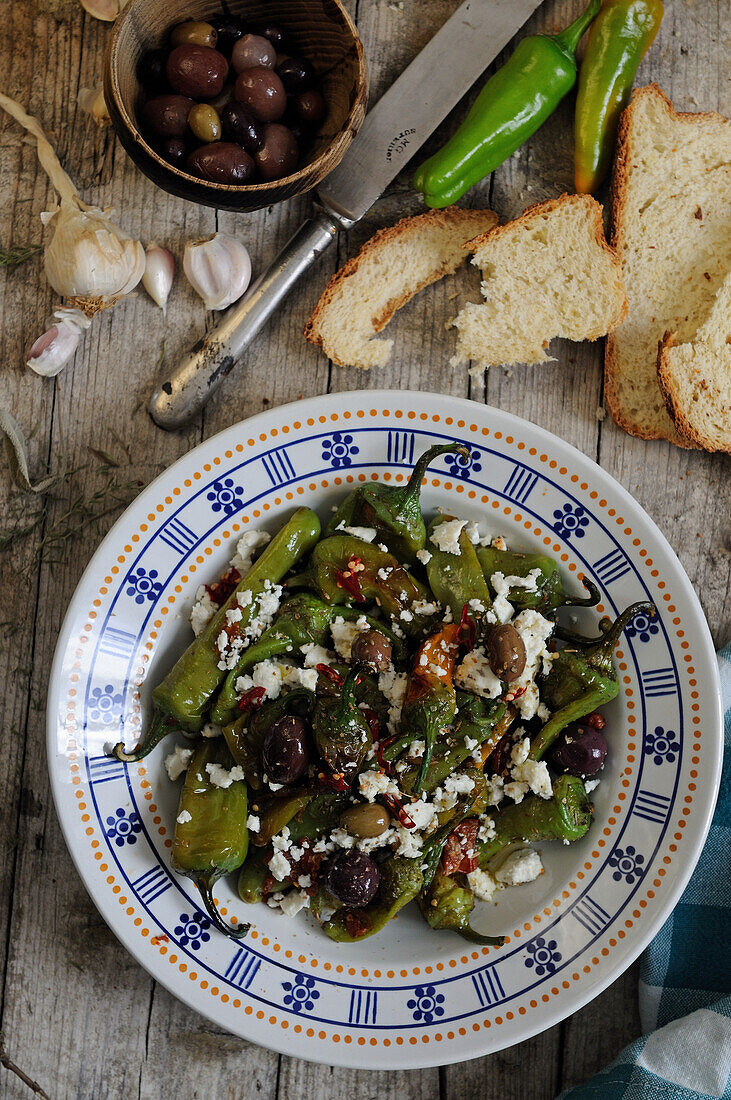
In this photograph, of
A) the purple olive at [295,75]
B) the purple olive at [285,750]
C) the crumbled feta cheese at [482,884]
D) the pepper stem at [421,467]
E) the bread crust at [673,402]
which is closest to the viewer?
the purple olive at [285,750]

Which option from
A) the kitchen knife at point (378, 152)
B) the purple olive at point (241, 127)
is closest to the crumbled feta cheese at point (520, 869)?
the kitchen knife at point (378, 152)

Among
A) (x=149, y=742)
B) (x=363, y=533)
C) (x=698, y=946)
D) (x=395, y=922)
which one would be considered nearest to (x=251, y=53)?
(x=363, y=533)

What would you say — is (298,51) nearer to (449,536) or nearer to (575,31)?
(575,31)

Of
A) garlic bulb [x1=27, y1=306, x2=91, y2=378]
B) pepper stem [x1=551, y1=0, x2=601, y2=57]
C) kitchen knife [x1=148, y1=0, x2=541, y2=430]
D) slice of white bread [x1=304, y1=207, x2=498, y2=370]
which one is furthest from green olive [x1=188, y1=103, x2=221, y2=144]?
pepper stem [x1=551, y1=0, x2=601, y2=57]

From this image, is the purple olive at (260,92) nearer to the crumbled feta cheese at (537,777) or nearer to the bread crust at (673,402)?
the bread crust at (673,402)

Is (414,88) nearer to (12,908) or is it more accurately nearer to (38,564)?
(38,564)

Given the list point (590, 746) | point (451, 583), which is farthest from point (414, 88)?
point (590, 746)

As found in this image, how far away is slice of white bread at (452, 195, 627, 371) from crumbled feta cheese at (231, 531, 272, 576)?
875mm

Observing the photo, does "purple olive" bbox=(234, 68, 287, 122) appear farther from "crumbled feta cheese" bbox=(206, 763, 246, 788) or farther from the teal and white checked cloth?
the teal and white checked cloth

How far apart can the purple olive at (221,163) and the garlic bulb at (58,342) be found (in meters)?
0.62

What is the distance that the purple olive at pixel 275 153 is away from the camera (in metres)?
2.45

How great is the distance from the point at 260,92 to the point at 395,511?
50.8 inches

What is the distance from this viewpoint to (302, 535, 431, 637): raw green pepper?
237 cm

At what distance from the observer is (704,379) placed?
2.66 metres
